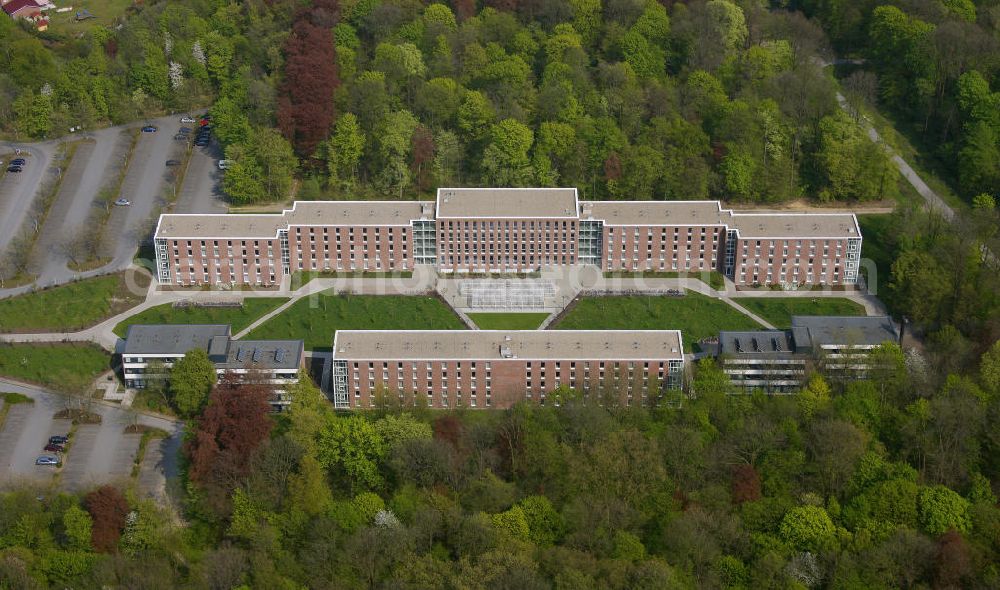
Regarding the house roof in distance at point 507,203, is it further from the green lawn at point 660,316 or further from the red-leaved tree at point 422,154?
the green lawn at point 660,316

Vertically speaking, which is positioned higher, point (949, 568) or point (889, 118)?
point (949, 568)

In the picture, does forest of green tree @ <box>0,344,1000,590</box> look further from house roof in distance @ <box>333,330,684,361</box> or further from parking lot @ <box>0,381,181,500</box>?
house roof in distance @ <box>333,330,684,361</box>

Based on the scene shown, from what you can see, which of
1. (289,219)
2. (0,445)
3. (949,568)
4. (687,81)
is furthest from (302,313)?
(949,568)

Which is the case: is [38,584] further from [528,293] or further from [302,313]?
[528,293]

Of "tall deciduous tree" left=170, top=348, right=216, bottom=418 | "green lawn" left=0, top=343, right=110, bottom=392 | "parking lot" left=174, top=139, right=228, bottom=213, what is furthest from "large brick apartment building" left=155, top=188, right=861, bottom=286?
"tall deciduous tree" left=170, top=348, right=216, bottom=418

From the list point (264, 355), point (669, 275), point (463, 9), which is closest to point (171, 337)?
point (264, 355)
